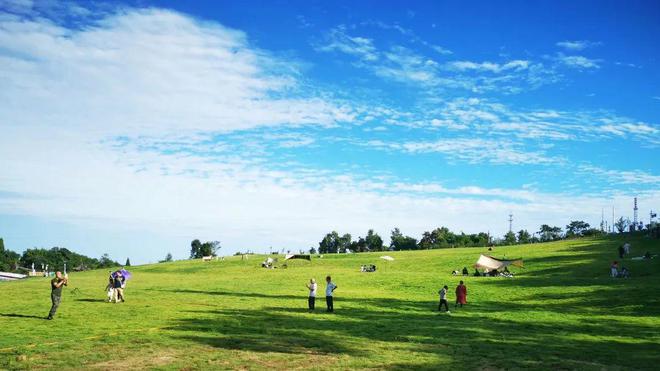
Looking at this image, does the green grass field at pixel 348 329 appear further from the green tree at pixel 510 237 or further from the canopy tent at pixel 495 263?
the green tree at pixel 510 237

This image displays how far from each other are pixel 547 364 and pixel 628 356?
515cm

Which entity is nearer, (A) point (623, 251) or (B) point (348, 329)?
(B) point (348, 329)

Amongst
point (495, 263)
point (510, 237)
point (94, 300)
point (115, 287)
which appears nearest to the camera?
point (115, 287)

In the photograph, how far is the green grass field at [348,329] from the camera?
1978 cm

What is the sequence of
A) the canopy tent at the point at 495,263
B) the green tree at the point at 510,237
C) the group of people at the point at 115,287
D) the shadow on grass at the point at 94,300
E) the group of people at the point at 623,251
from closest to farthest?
1. the group of people at the point at 115,287
2. the shadow on grass at the point at 94,300
3. the canopy tent at the point at 495,263
4. the group of people at the point at 623,251
5. the green tree at the point at 510,237

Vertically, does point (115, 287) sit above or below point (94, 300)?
above

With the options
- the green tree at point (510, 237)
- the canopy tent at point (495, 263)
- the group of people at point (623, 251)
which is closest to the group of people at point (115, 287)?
the canopy tent at point (495, 263)

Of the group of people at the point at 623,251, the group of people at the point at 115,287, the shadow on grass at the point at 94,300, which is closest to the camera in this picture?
the group of people at the point at 115,287

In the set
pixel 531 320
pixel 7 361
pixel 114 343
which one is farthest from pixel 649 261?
pixel 7 361

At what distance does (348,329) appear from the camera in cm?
2805

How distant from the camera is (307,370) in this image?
59.1 feet

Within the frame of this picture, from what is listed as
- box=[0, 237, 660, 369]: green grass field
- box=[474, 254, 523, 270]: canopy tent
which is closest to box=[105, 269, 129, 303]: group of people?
box=[0, 237, 660, 369]: green grass field

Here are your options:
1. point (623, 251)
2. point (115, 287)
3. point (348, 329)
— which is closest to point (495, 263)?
point (623, 251)

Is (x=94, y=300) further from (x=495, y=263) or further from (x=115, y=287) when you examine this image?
(x=495, y=263)
